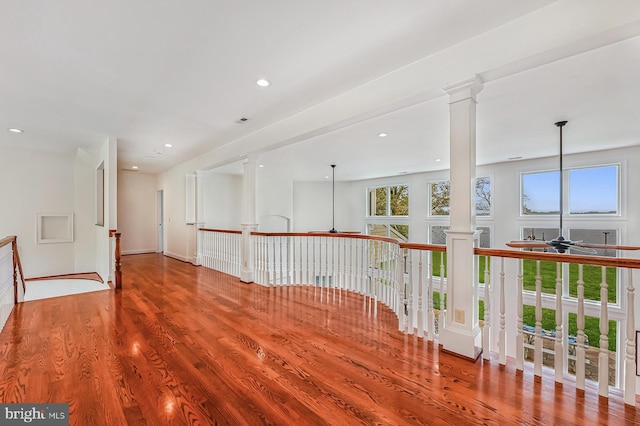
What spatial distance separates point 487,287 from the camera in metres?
2.46

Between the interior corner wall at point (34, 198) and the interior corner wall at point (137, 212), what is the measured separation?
1.86 metres

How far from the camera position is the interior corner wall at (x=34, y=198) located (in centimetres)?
577

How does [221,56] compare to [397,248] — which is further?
[397,248]

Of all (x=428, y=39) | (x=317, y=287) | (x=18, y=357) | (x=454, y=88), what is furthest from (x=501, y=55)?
(x=18, y=357)

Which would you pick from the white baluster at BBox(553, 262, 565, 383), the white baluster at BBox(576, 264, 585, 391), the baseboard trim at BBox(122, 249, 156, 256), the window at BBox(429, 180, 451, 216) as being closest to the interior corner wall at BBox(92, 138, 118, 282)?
the baseboard trim at BBox(122, 249, 156, 256)

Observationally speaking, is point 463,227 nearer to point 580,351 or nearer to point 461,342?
point 461,342

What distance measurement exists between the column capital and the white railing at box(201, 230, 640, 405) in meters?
1.26

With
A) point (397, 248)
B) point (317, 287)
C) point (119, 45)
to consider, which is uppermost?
point (119, 45)

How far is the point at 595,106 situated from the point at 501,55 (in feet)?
6.97

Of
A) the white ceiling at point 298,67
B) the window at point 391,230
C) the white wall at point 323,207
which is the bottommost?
the window at point 391,230

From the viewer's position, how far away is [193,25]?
2.06 metres

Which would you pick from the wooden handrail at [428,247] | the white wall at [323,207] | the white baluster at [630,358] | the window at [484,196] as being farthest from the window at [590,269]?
the white wall at [323,207]

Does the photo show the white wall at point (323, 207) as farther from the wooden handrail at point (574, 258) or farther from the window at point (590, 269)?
the wooden handrail at point (574, 258)

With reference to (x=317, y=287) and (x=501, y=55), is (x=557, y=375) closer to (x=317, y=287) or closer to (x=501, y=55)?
(x=501, y=55)
